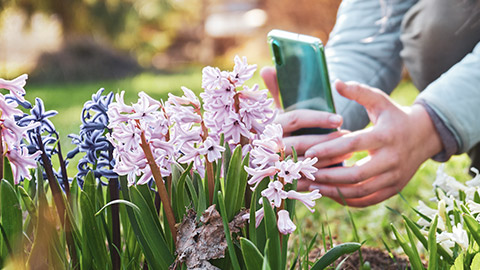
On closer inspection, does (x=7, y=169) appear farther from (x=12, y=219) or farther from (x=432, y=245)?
(x=432, y=245)

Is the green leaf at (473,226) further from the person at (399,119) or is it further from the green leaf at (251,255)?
the person at (399,119)

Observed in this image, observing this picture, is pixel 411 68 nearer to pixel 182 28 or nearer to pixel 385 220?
pixel 385 220

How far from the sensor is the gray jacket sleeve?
1333 mm

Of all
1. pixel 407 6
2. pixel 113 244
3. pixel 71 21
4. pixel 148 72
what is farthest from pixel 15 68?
pixel 113 244

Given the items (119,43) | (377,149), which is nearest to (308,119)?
(377,149)

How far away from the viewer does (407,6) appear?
6.20 ft

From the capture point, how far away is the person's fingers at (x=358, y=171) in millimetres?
1239

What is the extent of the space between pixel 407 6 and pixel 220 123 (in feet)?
4.18

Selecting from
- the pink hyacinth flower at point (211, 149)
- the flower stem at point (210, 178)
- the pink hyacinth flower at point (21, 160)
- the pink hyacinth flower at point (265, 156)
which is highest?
the pink hyacinth flower at point (21, 160)

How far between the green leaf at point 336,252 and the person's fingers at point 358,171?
1.50 ft

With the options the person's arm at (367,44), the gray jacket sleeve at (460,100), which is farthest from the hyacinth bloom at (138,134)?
the person's arm at (367,44)

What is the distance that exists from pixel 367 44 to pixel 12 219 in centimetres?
130

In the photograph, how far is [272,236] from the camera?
76cm

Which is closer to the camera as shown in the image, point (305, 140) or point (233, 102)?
point (233, 102)
